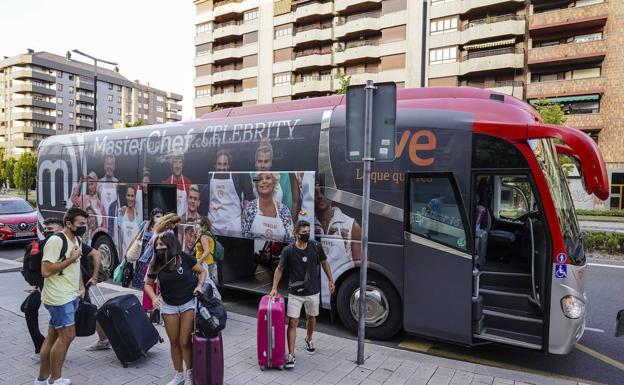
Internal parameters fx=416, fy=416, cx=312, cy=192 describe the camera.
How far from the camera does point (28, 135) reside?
82.6 metres

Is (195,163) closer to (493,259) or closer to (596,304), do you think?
(493,259)

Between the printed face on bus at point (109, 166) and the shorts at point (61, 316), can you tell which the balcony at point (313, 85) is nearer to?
the printed face on bus at point (109, 166)

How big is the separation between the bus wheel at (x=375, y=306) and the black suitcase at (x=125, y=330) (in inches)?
101

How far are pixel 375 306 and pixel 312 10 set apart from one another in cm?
4396

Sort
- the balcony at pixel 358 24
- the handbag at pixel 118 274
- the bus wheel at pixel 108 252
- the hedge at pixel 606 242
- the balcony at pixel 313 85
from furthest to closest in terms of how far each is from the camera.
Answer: the balcony at pixel 313 85 < the balcony at pixel 358 24 < the hedge at pixel 606 242 < the bus wheel at pixel 108 252 < the handbag at pixel 118 274

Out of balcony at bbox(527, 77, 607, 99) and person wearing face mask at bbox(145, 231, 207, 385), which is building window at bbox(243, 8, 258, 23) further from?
person wearing face mask at bbox(145, 231, 207, 385)

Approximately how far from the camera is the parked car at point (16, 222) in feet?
42.3

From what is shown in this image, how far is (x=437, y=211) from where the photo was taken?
5113mm

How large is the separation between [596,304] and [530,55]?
3218 centimetres

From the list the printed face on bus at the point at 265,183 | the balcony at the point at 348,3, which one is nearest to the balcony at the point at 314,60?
the balcony at the point at 348,3

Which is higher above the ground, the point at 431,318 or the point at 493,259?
the point at 493,259

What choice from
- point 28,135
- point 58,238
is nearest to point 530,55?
point 58,238

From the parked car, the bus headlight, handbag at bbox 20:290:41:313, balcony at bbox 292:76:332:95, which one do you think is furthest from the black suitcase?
balcony at bbox 292:76:332:95

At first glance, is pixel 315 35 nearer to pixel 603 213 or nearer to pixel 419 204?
pixel 603 213
